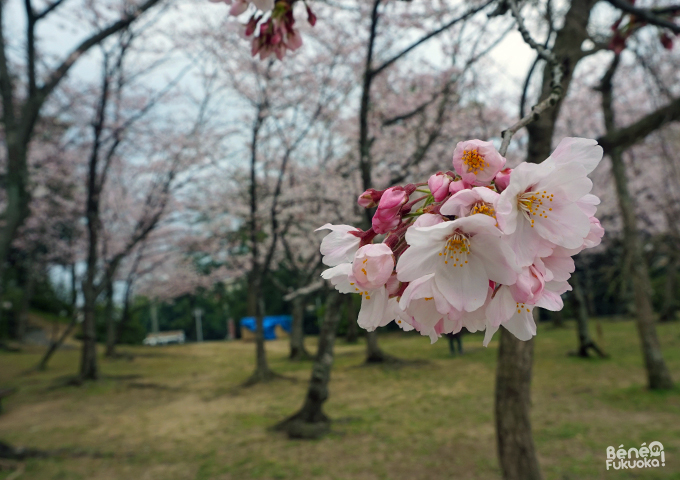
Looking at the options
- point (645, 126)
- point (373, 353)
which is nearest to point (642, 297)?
point (645, 126)

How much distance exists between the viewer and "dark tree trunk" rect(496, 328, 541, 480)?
2.94m

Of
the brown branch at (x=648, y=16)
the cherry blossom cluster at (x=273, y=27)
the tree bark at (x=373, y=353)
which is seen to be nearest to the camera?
the cherry blossom cluster at (x=273, y=27)

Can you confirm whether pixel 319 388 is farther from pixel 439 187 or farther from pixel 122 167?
pixel 122 167

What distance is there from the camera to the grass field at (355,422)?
4289 millimetres

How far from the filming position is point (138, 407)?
295 inches

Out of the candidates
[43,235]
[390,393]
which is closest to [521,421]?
[390,393]

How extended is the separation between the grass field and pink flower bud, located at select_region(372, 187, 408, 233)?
13.0ft

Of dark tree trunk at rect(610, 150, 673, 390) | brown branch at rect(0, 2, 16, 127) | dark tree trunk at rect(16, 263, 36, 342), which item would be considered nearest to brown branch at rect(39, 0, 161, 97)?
brown branch at rect(0, 2, 16, 127)

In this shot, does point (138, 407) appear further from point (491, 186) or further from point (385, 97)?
point (491, 186)

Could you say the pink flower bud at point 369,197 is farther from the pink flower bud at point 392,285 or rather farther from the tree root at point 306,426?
the tree root at point 306,426

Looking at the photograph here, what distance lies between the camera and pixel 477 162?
2.00ft

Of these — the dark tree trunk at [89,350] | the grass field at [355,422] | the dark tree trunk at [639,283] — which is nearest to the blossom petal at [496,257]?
the grass field at [355,422]

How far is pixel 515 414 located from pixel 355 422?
10.3ft

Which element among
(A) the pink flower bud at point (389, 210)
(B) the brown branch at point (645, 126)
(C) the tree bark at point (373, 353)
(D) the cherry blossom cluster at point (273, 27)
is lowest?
(C) the tree bark at point (373, 353)
